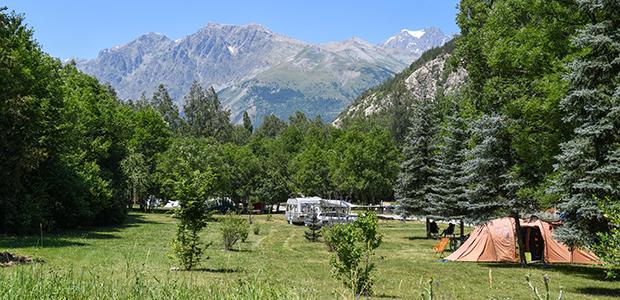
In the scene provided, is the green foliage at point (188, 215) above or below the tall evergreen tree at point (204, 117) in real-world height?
below

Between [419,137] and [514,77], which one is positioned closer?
[514,77]

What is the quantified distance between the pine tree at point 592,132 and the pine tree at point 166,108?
283ft

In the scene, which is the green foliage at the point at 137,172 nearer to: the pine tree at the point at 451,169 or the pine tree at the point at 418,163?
the pine tree at the point at 418,163

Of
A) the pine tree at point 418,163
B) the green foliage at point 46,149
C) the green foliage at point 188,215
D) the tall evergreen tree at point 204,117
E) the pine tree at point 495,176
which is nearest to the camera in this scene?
the green foliage at point 188,215

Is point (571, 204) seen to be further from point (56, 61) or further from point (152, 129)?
point (152, 129)

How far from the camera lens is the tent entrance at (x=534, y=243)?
2296 cm

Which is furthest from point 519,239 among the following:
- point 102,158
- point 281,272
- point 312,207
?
point 102,158

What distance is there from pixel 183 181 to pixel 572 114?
11.9 metres

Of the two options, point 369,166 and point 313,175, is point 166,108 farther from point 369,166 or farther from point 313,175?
point 369,166

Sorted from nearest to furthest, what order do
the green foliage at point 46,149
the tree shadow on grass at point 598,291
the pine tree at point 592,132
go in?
1. the pine tree at point 592,132
2. the tree shadow on grass at point 598,291
3. the green foliage at point 46,149

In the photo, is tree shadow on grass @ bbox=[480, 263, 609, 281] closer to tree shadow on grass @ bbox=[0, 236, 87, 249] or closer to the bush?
the bush

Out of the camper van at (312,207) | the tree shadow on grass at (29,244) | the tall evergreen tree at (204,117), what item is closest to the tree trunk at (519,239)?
the tree shadow on grass at (29,244)

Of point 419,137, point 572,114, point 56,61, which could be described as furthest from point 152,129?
point 572,114

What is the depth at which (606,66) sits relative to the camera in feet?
49.0
